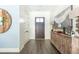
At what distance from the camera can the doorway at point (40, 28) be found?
3.00 m

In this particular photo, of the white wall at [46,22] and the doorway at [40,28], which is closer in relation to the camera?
the white wall at [46,22]

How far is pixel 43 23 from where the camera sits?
3041 millimetres

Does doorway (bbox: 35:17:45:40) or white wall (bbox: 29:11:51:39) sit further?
doorway (bbox: 35:17:45:40)

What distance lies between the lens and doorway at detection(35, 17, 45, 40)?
9.84ft

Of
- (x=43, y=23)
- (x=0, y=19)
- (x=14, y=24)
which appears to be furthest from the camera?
(x=43, y=23)

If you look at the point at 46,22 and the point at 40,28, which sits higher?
the point at 46,22

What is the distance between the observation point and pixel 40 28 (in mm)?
3113
